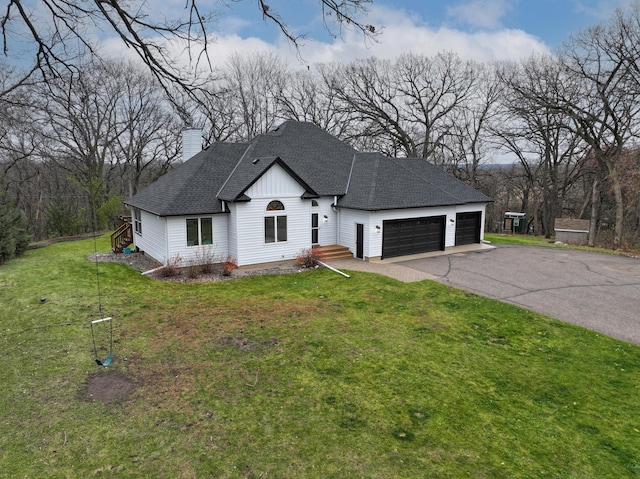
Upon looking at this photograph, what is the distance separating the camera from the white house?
16375 millimetres

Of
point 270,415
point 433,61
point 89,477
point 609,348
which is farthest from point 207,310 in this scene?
point 433,61

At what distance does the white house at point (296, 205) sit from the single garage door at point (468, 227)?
0.19ft

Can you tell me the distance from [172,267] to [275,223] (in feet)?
15.5

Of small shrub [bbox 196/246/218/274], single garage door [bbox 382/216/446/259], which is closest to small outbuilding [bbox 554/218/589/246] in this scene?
single garage door [bbox 382/216/446/259]

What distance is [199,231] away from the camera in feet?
54.3

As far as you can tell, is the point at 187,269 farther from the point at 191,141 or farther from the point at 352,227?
the point at 191,141

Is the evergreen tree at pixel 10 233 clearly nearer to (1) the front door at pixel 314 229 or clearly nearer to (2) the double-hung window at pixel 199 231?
(2) the double-hung window at pixel 199 231

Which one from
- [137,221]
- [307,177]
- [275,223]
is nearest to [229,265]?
[275,223]

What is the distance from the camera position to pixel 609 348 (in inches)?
353

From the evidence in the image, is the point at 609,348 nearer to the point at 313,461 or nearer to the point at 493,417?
the point at 493,417

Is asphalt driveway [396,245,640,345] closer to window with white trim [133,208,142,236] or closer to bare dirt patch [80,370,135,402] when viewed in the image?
bare dirt patch [80,370,135,402]

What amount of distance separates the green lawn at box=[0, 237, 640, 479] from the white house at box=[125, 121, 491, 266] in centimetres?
515

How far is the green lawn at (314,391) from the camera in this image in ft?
16.8

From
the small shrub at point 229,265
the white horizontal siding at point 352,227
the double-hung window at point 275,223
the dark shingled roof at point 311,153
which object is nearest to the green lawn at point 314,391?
the small shrub at point 229,265
